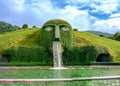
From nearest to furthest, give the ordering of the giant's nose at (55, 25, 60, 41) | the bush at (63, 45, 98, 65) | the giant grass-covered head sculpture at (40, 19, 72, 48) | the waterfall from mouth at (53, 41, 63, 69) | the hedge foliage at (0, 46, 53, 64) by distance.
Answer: the waterfall from mouth at (53, 41, 63, 69) < the hedge foliage at (0, 46, 53, 64) < the bush at (63, 45, 98, 65) < the giant's nose at (55, 25, 60, 41) < the giant grass-covered head sculpture at (40, 19, 72, 48)

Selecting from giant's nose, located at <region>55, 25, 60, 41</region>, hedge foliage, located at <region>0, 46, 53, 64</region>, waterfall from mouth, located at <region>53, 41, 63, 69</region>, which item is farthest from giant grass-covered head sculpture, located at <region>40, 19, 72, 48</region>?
hedge foliage, located at <region>0, 46, 53, 64</region>

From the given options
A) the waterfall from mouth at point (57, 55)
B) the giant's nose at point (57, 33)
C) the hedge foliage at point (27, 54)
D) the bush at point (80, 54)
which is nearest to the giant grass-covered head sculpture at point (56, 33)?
the giant's nose at point (57, 33)

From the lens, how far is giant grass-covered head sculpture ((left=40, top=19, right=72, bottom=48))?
3475 cm

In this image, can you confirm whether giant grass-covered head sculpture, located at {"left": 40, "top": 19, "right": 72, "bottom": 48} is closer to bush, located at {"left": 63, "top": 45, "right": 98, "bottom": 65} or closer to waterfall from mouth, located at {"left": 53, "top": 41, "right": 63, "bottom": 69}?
waterfall from mouth, located at {"left": 53, "top": 41, "right": 63, "bottom": 69}

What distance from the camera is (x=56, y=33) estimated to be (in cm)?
3494

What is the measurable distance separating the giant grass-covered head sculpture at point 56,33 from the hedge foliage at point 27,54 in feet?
3.93

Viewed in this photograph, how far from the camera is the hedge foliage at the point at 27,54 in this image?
3338cm

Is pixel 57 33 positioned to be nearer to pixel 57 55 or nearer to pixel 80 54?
pixel 57 55

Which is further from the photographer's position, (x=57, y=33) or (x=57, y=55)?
(x=57, y=33)

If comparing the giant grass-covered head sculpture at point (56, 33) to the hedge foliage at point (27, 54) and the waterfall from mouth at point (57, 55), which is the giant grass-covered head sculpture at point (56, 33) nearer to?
the waterfall from mouth at point (57, 55)

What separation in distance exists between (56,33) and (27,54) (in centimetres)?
415

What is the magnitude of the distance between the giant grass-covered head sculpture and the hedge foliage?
1.20 meters

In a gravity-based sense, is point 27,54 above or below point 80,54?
above

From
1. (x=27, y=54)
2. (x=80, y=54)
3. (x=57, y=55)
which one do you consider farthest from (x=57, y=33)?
(x=27, y=54)
